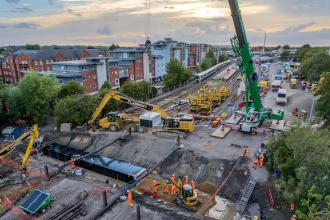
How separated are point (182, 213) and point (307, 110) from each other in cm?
3124

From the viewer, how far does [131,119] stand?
105 feet

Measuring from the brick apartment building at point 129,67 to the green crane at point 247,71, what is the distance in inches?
1271

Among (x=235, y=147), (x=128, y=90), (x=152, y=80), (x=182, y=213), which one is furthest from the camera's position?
(x=152, y=80)

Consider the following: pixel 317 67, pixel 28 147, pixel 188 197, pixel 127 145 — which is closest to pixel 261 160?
pixel 188 197

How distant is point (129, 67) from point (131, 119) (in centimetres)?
2939

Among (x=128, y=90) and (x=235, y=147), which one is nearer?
(x=235, y=147)

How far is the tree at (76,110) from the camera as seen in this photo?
106ft

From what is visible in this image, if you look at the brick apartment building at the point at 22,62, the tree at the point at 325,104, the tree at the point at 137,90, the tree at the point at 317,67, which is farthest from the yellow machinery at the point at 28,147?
the tree at the point at 317,67

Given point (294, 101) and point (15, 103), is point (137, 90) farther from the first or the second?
point (294, 101)

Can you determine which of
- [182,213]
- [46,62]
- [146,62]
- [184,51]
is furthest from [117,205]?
[184,51]

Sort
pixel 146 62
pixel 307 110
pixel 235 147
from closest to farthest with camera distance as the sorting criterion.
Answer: pixel 235 147
pixel 307 110
pixel 146 62

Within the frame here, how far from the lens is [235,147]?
25453 mm

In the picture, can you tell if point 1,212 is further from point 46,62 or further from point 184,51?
point 184,51

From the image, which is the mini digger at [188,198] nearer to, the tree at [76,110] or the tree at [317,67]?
the tree at [76,110]
